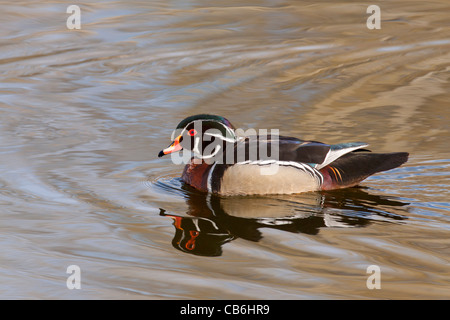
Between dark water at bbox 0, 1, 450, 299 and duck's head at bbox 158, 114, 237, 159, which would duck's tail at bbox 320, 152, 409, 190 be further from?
duck's head at bbox 158, 114, 237, 159

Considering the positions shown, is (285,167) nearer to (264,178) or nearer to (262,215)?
(264,178)

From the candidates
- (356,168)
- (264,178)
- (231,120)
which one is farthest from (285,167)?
(231,120)

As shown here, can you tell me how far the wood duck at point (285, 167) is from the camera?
771 centimetres

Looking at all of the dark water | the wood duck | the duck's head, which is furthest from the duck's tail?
the duck's head

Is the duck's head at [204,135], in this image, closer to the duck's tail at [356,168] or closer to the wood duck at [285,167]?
the wood duck at [285,167]

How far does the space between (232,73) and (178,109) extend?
1.87m

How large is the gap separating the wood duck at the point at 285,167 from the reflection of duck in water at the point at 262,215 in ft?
0.33

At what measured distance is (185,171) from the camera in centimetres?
810

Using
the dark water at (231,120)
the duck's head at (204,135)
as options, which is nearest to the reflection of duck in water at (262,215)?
the dark water at (231,120)

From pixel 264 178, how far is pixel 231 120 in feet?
8.31

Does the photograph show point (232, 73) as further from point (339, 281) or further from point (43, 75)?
point (339, 281)

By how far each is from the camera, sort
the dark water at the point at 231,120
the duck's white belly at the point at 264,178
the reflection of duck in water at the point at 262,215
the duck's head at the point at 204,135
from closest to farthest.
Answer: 1. the dark water at the point at 231,120
2. the reflection of duck in water at the point at 262,215
3. the duck's white belly at the point at 264,178
4. the duck's head at the point at 204,135

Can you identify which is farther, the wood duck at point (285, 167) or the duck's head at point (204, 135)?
the duck's head at point (204, 135)

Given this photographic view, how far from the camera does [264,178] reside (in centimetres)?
772
